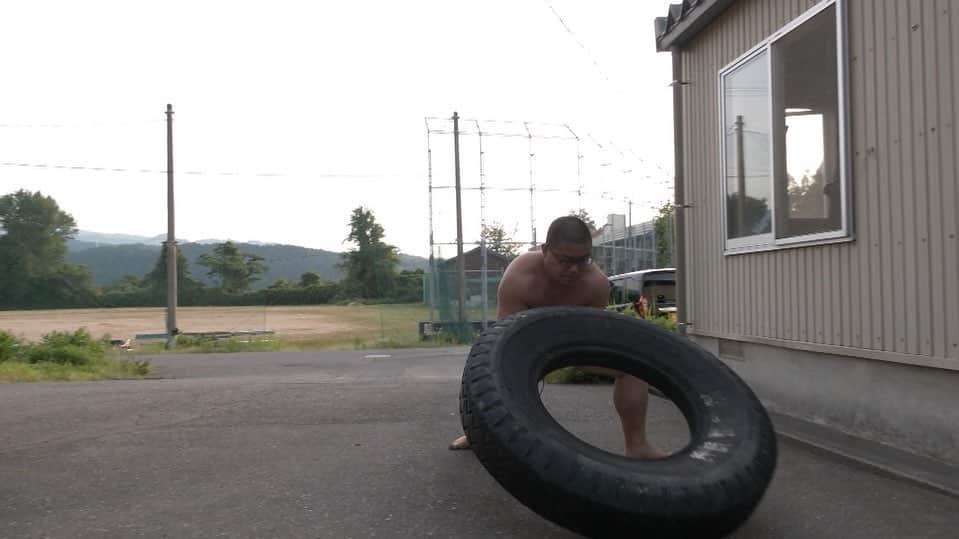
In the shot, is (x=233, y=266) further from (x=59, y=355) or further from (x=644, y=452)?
(x=644, y=452)

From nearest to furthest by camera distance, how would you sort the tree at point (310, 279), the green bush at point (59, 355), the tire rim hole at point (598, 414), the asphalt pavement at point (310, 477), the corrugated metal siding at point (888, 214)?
the asphalt pavement at point (310, 477)
the corrugated metal siding at point (888, 214)
the tire rim hole at point (598, 414)
the green bush at point (59, 355)
the tree at point (310, 279)

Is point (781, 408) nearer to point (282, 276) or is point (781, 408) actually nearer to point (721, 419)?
point (721, 419)

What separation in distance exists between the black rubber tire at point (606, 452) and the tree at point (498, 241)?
1720 cm

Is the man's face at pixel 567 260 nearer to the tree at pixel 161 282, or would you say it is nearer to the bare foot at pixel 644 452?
the bare foot at pixel 644 452

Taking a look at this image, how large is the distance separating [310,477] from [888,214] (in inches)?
134

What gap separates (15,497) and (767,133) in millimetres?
5141

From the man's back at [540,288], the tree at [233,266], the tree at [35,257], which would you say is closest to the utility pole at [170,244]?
the man's back at [540,288]

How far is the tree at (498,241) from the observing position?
21672 millimetres

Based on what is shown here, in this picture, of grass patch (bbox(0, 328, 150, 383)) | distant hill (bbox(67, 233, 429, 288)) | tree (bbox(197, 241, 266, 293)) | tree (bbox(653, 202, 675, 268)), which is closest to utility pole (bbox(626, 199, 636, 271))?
tree (bbox(653, 202, 675, 268))

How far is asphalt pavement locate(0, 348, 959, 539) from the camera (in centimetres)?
297

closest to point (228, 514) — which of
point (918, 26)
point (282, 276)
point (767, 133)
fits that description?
point (918, 26)

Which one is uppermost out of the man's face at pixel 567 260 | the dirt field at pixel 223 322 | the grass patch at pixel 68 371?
the man's face at pixel 567 260

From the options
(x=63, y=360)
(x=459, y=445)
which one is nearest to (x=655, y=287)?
(x=459, y=445)

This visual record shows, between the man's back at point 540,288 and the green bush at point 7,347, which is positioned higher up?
the man's back at point 540,288
